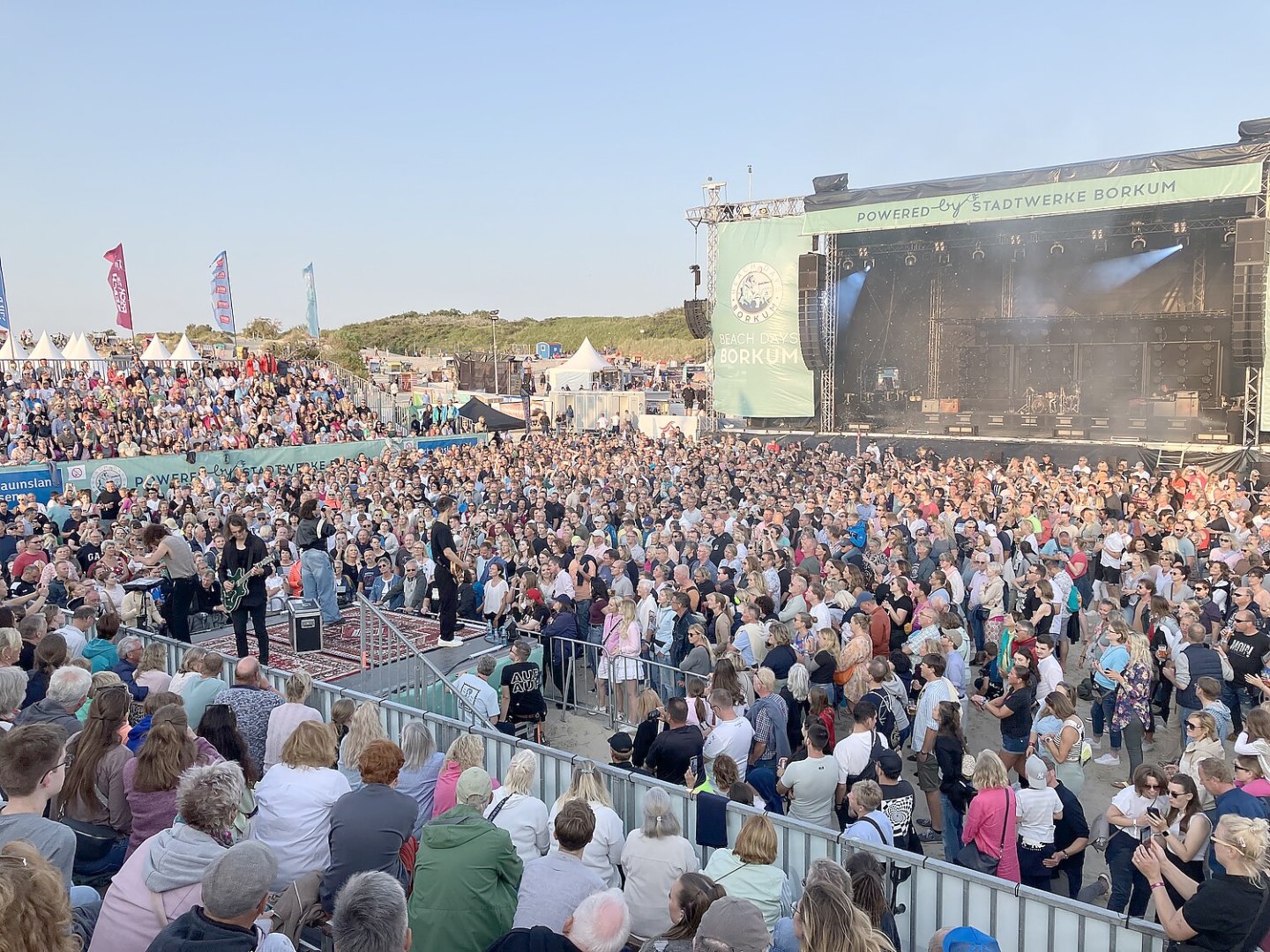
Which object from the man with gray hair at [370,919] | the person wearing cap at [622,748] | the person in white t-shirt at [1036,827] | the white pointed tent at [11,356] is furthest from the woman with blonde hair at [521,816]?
the white pointed tent at [11,356]

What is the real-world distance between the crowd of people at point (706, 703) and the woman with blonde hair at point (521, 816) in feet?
0.05

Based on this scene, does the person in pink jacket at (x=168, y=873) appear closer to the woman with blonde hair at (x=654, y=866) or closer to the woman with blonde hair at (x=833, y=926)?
the woman with blonde hair at (x=654, y=866)

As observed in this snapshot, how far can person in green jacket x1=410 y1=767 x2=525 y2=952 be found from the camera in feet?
11.0

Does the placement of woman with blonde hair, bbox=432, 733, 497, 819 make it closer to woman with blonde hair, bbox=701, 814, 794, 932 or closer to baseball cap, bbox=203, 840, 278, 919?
woman with blonde hair, bbox=701, 814, 794, 932

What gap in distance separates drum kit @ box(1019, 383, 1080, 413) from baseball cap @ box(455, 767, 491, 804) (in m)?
21.2

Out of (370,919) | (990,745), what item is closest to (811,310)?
(990,745)

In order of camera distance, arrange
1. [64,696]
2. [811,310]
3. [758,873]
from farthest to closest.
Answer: [811,310]
[64,696]
[758,873]

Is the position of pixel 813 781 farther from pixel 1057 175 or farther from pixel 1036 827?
pixel 1057 175

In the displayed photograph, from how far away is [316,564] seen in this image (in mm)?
8758

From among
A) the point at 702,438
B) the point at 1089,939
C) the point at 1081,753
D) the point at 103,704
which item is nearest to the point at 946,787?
the point at 1081,753

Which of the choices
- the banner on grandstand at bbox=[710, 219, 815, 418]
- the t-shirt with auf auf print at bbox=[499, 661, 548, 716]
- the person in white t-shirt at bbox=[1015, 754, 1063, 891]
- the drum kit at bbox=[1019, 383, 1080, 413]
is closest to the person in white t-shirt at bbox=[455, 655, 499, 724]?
the t-shirt with auf auf print at bbox=[499, 661, 548, 716]

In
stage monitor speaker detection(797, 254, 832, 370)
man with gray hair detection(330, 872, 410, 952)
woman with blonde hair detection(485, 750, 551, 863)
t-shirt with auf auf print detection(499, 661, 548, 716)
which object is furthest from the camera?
stage monitor speaker detection(797, 254, 832, 370)

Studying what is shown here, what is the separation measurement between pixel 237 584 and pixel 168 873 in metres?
5.10

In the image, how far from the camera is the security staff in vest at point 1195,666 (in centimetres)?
645
